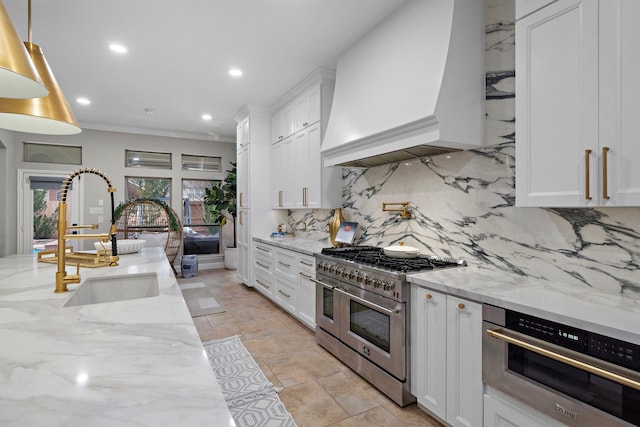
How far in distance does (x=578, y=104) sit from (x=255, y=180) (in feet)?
13.1

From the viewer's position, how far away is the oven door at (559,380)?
1.15 m

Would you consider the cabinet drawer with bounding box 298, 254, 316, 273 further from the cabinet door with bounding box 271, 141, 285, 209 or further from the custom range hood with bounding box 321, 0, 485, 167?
the cabinet door with bounding box 271, 141, 285, 209

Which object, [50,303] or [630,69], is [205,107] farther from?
[630,69]

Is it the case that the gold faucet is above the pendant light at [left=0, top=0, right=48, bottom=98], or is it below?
below

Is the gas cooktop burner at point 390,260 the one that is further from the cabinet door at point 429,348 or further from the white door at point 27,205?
the white door at point 27,205

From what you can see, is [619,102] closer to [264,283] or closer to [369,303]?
[369,303]

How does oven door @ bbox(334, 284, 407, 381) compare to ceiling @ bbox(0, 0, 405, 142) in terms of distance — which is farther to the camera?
ceiling @ bbox(0, 0, 405, 142)

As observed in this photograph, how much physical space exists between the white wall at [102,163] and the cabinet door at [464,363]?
6211 mm

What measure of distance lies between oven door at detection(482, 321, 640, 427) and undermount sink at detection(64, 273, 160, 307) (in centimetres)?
178

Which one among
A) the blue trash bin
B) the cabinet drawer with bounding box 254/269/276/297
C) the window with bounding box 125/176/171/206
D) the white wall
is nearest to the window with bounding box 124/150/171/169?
the white wall

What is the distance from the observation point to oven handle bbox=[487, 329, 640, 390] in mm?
1117

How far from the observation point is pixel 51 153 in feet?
18.6

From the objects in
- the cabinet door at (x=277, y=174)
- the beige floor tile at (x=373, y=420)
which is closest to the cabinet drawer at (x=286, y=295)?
the cabinet door at (x=277, y=174)

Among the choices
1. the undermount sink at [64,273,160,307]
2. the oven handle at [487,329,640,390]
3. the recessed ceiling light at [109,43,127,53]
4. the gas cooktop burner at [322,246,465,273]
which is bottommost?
the oven handle at [487,329,640,390]
